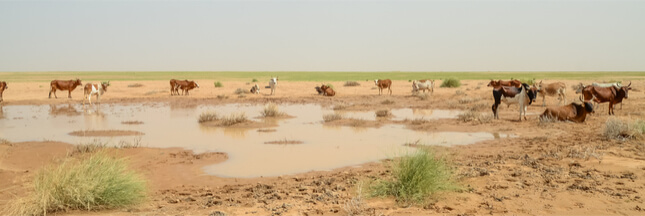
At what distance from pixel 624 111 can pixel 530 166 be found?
43.1ft

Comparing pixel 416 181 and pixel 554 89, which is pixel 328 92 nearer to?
pixel 554 89

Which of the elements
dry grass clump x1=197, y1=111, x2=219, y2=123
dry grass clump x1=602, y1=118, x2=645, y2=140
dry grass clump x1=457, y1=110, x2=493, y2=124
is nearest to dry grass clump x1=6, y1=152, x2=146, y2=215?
dry grass clump x1=602, y1=118, x2=645, y2=140

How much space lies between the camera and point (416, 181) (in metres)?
6.06

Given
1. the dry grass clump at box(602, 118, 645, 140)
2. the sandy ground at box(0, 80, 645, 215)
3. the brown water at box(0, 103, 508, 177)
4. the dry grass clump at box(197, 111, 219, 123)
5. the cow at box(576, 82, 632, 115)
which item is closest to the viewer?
the sandy ground at box(0, 80, 645, 215)

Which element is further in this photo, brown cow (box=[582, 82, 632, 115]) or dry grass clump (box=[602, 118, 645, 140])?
brown cow (box=[582, 82, 632, 115])

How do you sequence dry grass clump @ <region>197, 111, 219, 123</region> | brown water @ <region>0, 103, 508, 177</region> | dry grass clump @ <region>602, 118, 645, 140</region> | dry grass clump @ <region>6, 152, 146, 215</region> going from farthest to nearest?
dry grass clump @ <region>197, 111, 219, 123</region> < dry grass clump @ <region>602, 118, 645, 140</region> < brown water @ <region>0, 103, 508, 177</region> < dry grass clump @ <region>6, 152, 146, 215</region>

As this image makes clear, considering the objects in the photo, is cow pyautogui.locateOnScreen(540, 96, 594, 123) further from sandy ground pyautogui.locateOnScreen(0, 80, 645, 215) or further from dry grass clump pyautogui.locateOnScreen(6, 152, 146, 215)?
dry grass clump pyautogui.locateOnScreen(6, 152, 146, 215)

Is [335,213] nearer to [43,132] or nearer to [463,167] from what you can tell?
[463,167]

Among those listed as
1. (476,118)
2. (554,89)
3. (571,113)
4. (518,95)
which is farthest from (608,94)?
(476,118)

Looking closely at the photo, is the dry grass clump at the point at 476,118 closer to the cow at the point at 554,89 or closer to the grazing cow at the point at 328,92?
the cow at the point at 554,89

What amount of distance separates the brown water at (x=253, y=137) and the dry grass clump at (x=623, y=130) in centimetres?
287

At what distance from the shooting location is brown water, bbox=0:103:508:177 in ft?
32.3

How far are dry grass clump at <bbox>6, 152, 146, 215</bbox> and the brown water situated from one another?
275 cm

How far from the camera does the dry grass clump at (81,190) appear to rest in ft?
18.2
